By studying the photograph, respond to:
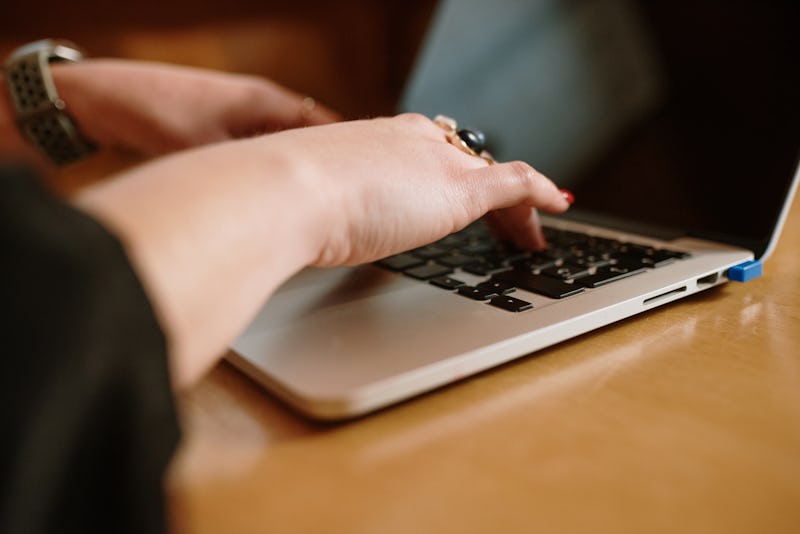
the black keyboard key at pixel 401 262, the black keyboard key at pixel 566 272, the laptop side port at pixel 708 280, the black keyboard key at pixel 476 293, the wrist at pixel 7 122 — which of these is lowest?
the wrist at pixel 7 122

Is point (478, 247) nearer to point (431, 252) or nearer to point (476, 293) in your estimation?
point (431, 252)

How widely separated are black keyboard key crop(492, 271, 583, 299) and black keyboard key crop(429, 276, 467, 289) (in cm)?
3

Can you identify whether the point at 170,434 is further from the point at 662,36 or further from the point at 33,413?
the point at 662,36

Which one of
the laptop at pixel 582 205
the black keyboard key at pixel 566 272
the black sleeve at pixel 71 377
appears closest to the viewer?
the black sleeve at pixel 71 377

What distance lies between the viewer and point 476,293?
0.45 m

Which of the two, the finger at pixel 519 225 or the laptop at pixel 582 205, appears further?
the finger at pixel 519 225

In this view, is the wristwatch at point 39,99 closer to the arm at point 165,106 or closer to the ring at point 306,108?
the arm at point 165,106

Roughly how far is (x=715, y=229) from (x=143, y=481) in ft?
1.71

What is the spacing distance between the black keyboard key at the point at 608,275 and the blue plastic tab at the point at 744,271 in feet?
0.22

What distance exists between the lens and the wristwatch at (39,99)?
2.27 feet

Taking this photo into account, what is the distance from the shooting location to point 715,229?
0.58 m

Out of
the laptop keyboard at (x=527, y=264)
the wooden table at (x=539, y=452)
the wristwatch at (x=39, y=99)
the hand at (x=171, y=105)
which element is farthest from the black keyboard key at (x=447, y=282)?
the wristwatch at (x=39, y=99)

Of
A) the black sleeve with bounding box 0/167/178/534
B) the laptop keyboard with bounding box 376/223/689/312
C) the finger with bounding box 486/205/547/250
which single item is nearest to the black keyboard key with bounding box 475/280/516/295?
the laptop keyboard with bounding box 376/223/689/312

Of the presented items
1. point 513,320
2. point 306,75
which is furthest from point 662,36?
point 306,75
